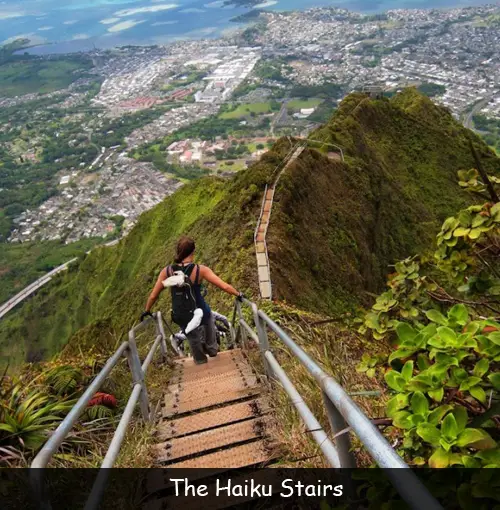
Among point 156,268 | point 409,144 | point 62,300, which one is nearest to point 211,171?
point 62,300

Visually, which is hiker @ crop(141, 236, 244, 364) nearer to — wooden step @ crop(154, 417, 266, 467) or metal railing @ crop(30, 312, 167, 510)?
metal railing @ crop(30, 312, 167, 510)

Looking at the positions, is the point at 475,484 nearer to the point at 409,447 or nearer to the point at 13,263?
the point at 409,447

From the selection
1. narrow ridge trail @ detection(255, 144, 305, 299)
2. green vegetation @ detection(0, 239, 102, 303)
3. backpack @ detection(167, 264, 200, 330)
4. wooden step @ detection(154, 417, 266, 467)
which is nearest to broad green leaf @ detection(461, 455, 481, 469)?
wooden step @ detection(154, 417, 266, 467)

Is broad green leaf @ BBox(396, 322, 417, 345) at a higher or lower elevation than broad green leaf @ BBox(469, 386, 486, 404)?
higher

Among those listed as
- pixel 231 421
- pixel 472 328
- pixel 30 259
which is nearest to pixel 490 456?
pixel 472 328

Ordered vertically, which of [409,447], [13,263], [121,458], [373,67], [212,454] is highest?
[409,447]

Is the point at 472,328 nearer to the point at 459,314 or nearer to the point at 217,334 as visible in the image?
the point at 459,314

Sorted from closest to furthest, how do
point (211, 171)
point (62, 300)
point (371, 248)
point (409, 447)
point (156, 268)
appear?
point (409, 447), point (371, 248), point (156, 268), point (62, 300), point (211, 171)
